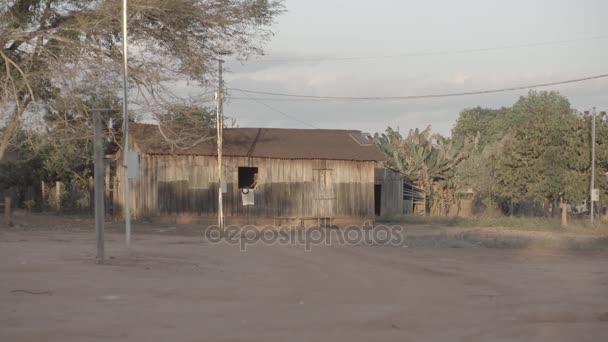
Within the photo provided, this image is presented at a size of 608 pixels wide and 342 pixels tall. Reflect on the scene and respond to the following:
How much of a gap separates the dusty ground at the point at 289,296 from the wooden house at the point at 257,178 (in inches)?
586

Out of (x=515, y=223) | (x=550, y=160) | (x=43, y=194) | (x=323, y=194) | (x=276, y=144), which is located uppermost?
(x=276, y=144)

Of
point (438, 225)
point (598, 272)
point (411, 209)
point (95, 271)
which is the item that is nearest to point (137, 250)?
point (95, 271)

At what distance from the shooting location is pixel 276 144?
128 feet

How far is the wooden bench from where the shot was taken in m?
37.5

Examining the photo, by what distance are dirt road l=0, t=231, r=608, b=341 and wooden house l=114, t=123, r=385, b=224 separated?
50.1 ft

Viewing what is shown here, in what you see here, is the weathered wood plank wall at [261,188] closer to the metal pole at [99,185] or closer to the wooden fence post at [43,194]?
the wooden fence post at [43,194]

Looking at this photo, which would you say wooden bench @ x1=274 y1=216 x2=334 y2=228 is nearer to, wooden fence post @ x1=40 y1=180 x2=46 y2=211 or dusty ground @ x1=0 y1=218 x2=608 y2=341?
wooden fence post @ x1=40 y1=180 x2=46 y2=211

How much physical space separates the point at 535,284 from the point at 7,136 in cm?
1855

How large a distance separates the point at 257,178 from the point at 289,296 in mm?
24498

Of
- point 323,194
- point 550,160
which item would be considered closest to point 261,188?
point 323,194

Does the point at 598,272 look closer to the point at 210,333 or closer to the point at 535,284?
the point at 535,284

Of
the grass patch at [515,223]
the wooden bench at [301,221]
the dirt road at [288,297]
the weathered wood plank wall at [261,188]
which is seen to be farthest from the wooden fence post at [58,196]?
the dirt road at [288,297]

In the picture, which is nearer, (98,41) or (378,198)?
(98,41)

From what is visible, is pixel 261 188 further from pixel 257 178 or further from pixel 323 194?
pixel 323 194
